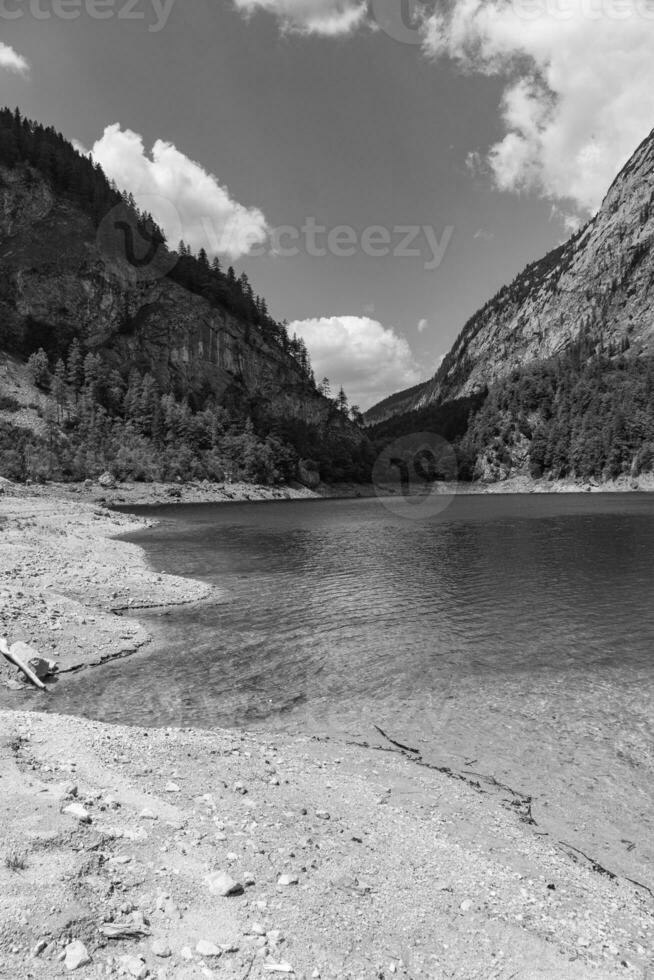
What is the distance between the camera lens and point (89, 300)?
172 m

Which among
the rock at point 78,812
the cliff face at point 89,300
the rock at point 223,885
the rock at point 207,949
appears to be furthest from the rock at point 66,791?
the cliff face at point 89,300

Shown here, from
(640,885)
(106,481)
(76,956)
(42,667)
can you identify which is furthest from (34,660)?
(106,481)

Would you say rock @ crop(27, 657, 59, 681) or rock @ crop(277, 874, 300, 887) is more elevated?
rock @ crop(277, 874, 300, 887)

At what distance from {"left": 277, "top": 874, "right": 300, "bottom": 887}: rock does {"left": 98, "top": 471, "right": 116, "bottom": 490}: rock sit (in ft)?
375

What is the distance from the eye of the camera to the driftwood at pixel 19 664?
13593 millimetres

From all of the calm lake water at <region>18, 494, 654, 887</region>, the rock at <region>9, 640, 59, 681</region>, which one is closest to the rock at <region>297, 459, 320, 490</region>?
the calm lake water at <region>18, 494, 654, 887</region>

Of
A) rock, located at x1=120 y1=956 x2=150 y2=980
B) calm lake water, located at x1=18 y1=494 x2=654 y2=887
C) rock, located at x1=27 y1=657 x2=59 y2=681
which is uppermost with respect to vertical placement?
rock, located at x1=120 y1=956 x2=150 y2=980

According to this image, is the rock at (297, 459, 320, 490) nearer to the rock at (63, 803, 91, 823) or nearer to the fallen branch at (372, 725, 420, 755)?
the fallen branch at (372, 725, 420, 755)

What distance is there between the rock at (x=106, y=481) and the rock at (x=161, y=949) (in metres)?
115

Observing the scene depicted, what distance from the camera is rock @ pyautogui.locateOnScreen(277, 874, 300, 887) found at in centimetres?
601

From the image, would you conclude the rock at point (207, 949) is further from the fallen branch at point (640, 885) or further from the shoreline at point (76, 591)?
the shoreline at point (76, 591)

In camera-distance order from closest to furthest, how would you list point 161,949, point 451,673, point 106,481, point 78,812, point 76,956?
point 76,956 → point 161,949 → point 78,812 → point 451,673 → point 106,481

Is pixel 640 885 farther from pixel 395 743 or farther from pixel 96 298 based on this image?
pixel 96 298

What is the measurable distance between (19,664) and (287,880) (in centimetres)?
1165
